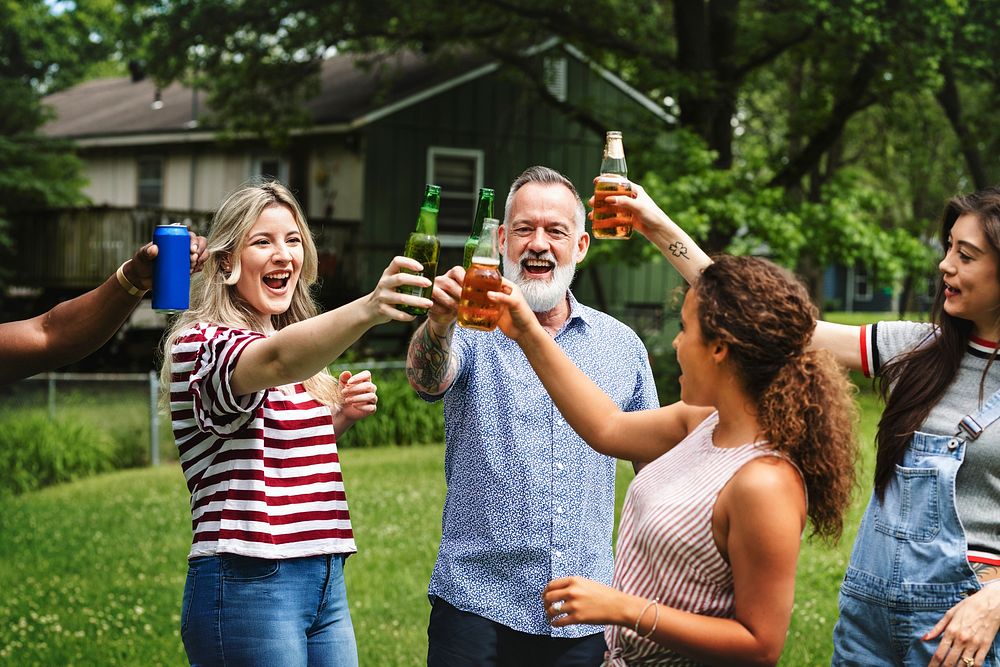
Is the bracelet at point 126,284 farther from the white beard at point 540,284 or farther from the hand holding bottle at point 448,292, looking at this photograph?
the white beard at point 540,284

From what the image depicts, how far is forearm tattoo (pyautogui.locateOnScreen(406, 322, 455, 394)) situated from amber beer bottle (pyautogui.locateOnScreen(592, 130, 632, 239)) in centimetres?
59

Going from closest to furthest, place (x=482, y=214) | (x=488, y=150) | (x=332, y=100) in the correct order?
(x=482, y=214) → (x=332, y=100) → (x=488, y=150)

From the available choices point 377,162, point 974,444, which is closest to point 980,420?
point 974,444

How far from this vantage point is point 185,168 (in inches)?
1025

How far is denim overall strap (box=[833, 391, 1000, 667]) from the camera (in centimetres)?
312

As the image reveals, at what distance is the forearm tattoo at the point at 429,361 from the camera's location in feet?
10.7

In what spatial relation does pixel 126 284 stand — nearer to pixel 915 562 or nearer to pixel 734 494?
pixel 734 494

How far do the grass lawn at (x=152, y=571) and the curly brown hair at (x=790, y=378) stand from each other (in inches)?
111

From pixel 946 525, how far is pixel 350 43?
19.2 meters

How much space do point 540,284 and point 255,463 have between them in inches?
44.3

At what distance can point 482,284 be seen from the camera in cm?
285

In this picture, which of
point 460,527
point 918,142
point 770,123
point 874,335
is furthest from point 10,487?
point 770,123

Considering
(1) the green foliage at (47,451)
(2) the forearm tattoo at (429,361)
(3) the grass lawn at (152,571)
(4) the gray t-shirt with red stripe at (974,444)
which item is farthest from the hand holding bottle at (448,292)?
(1) the green foliage at (47,451)

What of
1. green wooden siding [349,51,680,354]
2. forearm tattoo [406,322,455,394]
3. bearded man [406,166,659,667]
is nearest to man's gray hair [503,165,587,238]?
bearded man [406,166,659,667]
